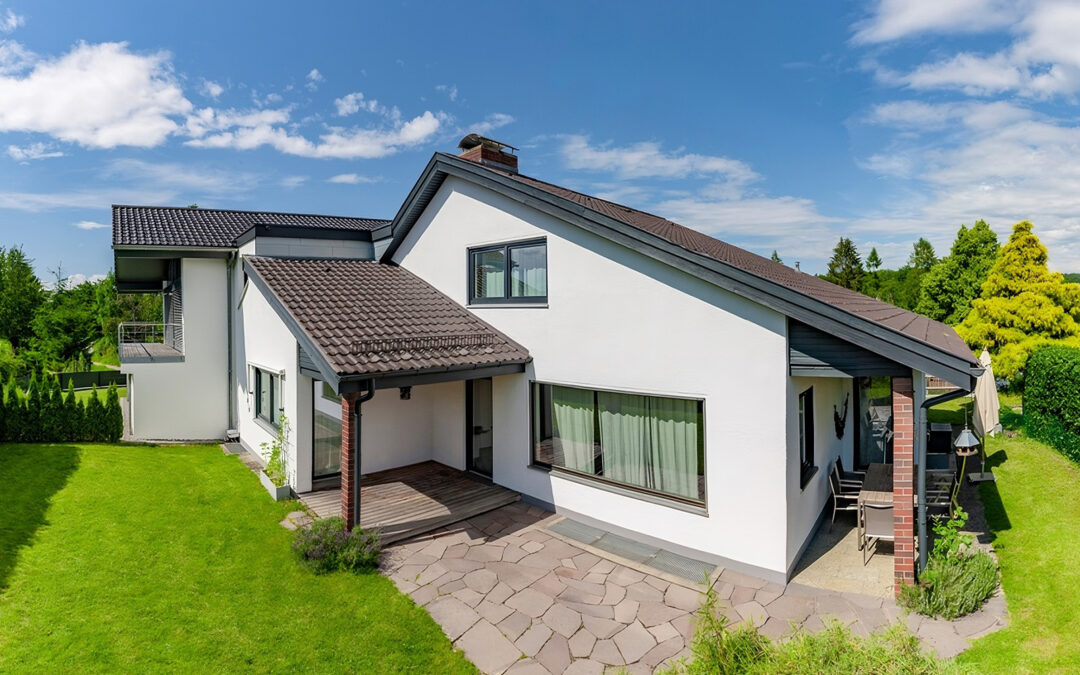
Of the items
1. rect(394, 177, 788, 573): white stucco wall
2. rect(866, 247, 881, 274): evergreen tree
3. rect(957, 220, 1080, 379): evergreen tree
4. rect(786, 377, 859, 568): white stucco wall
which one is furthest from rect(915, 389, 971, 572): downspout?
rect(866, 247, 881, 274): evergreen tree

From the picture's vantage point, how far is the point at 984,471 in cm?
1238

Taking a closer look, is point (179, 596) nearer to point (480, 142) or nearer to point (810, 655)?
point (810, 655)

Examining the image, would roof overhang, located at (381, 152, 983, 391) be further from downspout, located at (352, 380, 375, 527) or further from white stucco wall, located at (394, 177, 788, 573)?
downspout, located at (352, 380, 375, 527)

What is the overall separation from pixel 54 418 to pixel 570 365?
1564cm

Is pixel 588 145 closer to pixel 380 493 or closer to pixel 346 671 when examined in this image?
pixel 380 493

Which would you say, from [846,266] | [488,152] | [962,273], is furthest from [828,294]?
[846,266]

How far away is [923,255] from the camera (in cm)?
5625

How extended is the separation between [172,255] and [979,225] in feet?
137

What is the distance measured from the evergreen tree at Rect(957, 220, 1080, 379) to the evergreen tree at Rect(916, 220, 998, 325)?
11.5m

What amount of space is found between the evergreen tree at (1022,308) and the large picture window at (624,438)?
19.8 metres

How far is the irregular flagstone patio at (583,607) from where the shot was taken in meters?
5.91

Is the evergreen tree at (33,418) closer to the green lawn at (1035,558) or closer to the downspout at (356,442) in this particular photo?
the downspout at (356,442)

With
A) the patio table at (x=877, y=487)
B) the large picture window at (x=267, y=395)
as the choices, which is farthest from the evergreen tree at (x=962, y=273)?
the large picture window at (x=267, y=395)

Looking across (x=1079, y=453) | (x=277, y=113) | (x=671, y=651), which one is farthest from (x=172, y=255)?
(x=1079, y=453)
